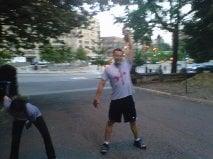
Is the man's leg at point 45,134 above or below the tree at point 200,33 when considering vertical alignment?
below

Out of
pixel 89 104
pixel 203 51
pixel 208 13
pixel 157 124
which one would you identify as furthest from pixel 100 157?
pixel 203 51

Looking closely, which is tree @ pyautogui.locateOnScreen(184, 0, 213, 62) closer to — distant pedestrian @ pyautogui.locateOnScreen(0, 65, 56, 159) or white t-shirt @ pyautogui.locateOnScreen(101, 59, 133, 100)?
white t-shirt @ pyautogui.locateOnScreen(101, 59, 133, 100)

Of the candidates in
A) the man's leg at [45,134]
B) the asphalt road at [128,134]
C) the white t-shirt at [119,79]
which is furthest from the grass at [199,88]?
the man's leg at [45,134]

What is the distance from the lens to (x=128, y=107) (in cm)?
782

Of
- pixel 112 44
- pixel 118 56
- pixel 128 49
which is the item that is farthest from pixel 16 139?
pixel 112 44

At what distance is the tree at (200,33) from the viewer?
24953 millimetres

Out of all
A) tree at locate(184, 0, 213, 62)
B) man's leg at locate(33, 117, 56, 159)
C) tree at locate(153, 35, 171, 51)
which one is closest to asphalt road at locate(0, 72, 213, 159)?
man's leg at locate(33, 117, 56, 159)

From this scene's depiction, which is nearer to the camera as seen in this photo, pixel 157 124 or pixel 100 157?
pixel 100 157

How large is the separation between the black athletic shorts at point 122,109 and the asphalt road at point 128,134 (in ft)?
1.83

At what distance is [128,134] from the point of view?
927 centimetres

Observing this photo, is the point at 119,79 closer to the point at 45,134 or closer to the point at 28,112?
the point at 45,134

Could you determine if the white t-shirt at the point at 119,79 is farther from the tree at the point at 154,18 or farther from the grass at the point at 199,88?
the tree at the point at 154,18

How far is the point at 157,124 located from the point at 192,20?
16.9m

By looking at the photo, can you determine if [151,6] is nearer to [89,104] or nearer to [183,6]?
[183,6]
